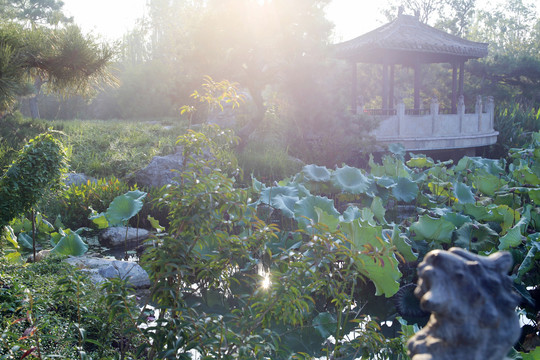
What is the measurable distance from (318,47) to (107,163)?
16.3ft

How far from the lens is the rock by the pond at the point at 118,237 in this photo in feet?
19.0

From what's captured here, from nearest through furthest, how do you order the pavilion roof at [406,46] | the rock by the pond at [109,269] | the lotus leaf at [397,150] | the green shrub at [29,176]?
the green shrub at [29,176] < the rock by the pond at [109,269] < the lotus leaf at [397,150] < the pavilion roof at [406,46]

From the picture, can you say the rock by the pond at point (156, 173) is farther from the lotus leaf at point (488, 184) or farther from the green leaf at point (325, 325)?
the green leaf at point (325, 325)

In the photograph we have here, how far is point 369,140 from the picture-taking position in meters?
9.98

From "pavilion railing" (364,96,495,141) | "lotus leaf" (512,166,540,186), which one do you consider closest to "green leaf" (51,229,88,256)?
"lotus leaf" (512,166,540,186)

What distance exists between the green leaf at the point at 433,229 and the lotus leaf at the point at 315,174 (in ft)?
6.04

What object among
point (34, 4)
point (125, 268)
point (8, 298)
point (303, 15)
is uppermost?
point (34, 4)

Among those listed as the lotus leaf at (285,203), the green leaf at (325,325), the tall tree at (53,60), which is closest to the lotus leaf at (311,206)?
the lotus leaf at (285,203)

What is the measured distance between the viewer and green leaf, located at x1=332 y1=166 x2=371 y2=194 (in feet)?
19.8

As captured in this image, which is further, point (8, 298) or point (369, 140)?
point (369, 140)

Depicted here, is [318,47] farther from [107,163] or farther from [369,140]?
[107,163]

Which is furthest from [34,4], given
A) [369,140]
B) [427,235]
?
[427,235]

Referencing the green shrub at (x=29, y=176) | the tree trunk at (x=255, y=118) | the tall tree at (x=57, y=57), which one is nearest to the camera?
the green shrub at (x=29, y=176)

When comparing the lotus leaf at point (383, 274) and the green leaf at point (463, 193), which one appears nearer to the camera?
the lotus leaf at point (383, 274)
